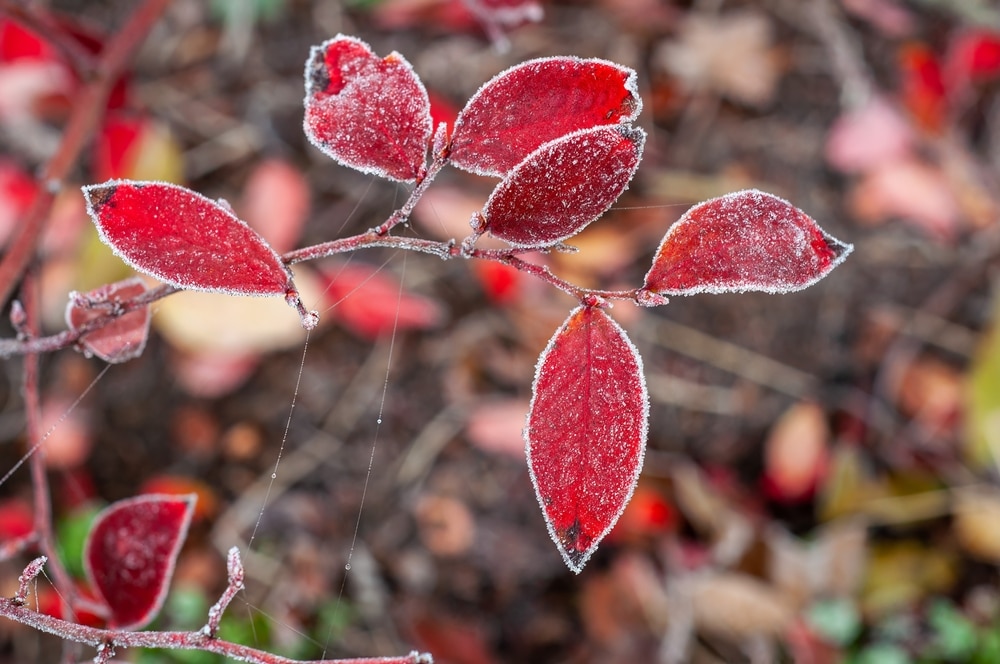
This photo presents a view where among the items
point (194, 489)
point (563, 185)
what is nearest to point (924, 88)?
point (563, 185)

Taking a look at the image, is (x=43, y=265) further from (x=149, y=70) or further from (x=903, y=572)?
(x=903, y=572)

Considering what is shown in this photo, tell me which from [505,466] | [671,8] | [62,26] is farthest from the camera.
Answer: [671,8]

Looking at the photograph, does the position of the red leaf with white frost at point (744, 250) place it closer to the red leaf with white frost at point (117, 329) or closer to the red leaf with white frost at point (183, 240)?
the red leaf with white frost at point (183, 240)

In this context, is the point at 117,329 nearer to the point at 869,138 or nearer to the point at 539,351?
the point at 539,351

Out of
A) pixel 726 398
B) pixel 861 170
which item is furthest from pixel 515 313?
pixel 861 170

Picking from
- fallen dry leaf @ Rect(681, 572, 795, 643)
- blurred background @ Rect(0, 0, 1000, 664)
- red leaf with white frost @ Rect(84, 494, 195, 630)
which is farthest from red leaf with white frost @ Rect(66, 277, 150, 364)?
fallen dry leaf @ Rect(681, 572, 795, 643)

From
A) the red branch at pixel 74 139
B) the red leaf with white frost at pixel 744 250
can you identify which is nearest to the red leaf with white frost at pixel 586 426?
the red leaf with white frost at pixel 744 250

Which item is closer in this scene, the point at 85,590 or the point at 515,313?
the point at 85,590
